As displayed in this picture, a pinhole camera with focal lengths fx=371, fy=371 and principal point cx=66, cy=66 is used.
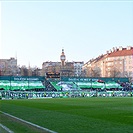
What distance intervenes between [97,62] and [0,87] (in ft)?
373

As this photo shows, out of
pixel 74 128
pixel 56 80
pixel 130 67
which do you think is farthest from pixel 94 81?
pixel 74 128

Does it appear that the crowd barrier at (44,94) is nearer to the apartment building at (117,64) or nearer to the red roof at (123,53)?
the apartment building at (117,64)

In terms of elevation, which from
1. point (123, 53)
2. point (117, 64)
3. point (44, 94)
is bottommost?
point (44, 94)

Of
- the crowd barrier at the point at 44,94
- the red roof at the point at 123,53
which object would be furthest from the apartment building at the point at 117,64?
the crowd barrier at the point at 44,94

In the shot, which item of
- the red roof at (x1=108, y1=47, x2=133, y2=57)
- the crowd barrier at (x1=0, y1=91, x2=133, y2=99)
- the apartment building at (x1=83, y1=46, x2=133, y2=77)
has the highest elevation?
the red roof at (x1=108, y1=47, x2=133, y2=57)

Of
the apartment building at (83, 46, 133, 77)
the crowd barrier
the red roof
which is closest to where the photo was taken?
the crowd barrier

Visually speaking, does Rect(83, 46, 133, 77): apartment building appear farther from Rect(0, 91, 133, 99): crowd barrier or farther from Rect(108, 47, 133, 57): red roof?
Rect(0, 91, 133, 99): crowd barrier

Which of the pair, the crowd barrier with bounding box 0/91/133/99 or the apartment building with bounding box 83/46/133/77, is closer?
the crowd barrier with bounding box 0/91/133/99

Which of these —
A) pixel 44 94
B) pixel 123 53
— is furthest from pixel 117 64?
pixel 44 94

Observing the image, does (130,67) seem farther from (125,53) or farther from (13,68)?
(13,68)

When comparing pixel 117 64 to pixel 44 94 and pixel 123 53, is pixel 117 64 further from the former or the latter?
pixel 44 94

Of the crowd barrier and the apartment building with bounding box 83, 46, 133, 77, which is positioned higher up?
the apartment building with bounding box 83, 46, 133, 77

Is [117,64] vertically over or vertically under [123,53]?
under

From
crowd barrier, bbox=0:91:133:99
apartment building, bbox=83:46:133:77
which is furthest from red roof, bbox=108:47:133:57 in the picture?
crowd barrier, bbox=0:91:133:99
